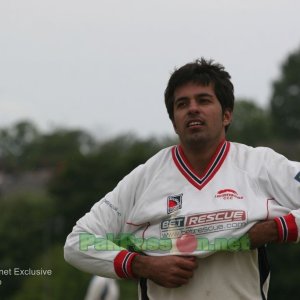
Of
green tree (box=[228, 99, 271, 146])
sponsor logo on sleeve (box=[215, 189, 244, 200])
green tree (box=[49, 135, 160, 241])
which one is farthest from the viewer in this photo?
green tree (box=[228, 99, 271, 146])

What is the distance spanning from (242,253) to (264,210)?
11.4 inches

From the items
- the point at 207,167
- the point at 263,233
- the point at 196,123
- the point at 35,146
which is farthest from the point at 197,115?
the point at 35,146

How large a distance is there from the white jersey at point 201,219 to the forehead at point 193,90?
37cm

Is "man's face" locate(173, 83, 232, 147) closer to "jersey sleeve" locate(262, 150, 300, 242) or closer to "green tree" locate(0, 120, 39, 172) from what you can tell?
"jersey sleeve" locate(262, 150, 300, 242)

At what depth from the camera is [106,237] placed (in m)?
5.42

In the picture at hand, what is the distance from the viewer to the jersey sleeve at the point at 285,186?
5105 millimetres

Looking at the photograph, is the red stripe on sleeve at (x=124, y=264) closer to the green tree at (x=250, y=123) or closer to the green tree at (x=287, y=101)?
the green tree at (x=287, y=101)

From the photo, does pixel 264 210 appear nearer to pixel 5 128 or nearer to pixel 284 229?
pixel 284 229

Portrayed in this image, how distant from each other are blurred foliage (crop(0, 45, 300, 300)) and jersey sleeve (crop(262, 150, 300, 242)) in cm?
3186

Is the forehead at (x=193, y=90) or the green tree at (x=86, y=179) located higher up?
the green tree at (x=86, y=179)

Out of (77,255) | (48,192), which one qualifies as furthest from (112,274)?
(48,192)

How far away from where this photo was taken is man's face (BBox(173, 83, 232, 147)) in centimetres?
530

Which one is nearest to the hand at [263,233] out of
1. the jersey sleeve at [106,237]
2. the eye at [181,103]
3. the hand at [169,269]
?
the hand at [169,269]

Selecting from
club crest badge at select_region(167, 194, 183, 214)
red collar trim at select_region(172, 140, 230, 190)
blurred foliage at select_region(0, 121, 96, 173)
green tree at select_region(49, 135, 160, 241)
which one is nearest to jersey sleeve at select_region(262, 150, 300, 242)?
red collar trim at select_region(172, 140, 230, 190)
